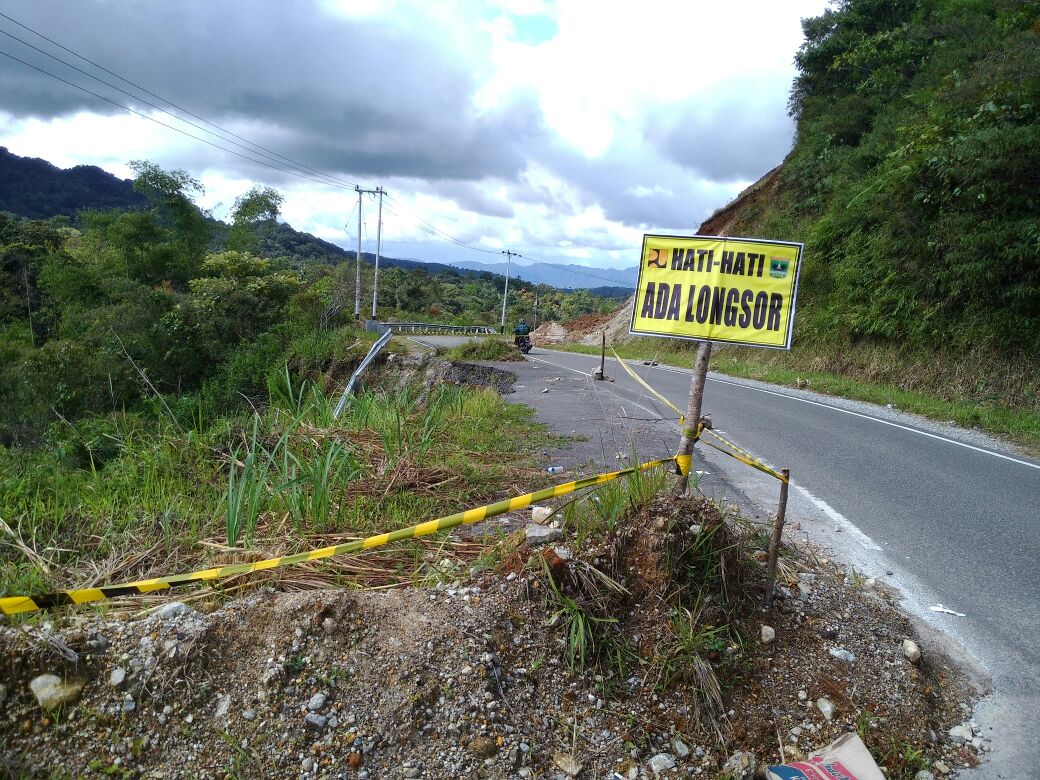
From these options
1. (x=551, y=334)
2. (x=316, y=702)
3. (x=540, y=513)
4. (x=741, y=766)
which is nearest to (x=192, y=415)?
(x=540, y=513)

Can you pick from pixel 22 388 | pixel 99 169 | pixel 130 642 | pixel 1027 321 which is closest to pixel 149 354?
pixel 22 388

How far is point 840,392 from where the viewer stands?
13.4m

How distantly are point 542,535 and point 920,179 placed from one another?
15442mm

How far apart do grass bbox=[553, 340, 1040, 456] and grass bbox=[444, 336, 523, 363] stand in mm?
6602

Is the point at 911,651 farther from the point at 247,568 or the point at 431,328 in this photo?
the point at 431,328

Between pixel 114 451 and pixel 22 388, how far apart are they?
56.5 ft

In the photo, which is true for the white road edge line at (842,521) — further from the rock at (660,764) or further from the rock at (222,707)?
the rock at (222,707)

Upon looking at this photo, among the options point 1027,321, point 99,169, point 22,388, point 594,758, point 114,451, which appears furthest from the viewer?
point 99,169

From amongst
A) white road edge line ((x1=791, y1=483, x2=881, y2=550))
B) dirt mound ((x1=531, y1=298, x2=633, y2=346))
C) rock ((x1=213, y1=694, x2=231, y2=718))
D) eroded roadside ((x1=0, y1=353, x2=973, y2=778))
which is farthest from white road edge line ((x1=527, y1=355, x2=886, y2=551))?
dirt mound ((x1=531, y1=298, x2=633, y2=346))

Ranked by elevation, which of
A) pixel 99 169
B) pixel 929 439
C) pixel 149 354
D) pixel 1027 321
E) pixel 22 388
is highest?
pixel 99 169

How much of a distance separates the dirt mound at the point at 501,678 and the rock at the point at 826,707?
0.02 metres

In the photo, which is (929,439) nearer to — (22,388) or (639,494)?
(639,494)

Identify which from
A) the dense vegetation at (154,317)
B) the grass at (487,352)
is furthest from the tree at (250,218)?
the grass at (487,352)

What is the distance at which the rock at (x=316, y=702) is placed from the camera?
243 centimetres
